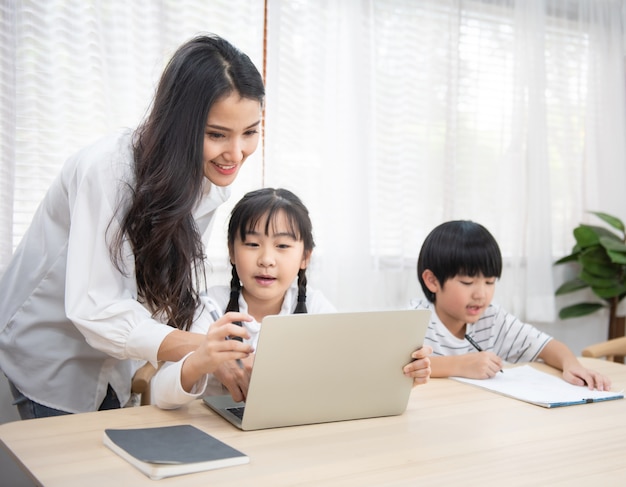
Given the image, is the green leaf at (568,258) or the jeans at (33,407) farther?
the green leaf at (568,258)

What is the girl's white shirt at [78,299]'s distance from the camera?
124 cm

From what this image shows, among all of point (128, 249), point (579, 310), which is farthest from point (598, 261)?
point (128, 249)

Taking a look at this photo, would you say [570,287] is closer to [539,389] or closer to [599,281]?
[599,281]

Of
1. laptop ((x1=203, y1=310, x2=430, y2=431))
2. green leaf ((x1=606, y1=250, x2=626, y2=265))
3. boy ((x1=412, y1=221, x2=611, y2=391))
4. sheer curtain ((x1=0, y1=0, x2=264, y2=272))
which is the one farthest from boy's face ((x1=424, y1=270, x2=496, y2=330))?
green leaf ((x1=606, y1=250, x2=626, y2=265))

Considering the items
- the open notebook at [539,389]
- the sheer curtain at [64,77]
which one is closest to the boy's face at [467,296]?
the open notebook at [539,389]

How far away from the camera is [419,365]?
1.23 metres

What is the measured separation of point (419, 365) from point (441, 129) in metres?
1.98

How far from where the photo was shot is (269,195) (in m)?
1.71

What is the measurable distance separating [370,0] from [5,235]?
162cm

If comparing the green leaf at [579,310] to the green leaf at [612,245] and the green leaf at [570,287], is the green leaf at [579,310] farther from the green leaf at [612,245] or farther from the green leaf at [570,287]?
the green leaf at [612,245]

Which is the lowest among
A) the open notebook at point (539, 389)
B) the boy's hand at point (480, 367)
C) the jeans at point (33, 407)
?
the jeans at point (33, 407)

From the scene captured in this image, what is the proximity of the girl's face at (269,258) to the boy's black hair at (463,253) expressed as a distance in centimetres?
50

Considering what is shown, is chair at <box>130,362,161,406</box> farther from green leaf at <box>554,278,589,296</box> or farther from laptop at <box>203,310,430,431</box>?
green leaf at <box>554,278,589,296</box>

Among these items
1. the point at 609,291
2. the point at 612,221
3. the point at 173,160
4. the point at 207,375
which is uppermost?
the point at 173,160
